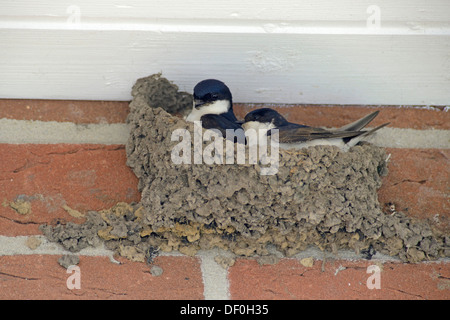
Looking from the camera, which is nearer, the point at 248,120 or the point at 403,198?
the point at 403,198

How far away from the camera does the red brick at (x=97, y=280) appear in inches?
67.8

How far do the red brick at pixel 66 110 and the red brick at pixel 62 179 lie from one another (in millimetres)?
94

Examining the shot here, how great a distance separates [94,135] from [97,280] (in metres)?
0.46

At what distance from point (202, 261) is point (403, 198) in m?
0.64

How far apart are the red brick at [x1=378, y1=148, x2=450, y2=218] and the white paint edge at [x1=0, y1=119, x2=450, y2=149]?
0.03 metres

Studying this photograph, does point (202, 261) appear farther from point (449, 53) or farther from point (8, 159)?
point (449, 53)

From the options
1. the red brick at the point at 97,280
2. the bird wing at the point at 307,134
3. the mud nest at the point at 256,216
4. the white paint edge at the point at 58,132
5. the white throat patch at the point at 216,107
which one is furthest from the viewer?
the white throat patch at the point at 216,107

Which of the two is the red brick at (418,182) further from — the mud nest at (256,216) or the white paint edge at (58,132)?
the white paint edge at (58,132)

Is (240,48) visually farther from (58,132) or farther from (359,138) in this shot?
(58,132)

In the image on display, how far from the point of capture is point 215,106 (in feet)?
7.28

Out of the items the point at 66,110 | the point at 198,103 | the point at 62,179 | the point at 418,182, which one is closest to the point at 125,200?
the point at 62,179

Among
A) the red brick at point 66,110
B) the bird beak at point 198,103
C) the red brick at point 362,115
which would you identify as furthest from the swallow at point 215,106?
the red brick at point 66,110
